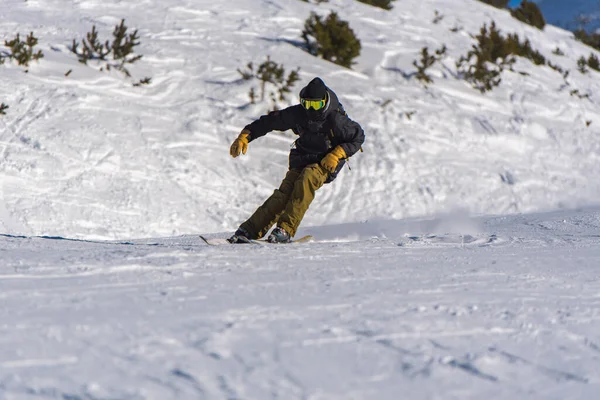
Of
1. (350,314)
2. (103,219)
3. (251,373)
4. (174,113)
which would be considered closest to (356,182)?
(174,113)

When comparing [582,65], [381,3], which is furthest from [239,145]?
[582,65]

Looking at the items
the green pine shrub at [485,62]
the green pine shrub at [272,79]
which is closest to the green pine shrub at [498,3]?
the green pine shrub at [485,62]

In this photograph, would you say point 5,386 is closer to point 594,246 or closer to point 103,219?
point 594,246

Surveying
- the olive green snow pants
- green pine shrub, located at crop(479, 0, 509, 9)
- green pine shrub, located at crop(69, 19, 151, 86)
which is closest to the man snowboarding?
the olive green snow pants

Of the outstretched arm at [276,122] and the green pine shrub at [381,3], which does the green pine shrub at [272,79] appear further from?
the green pine shrub at [381,3]

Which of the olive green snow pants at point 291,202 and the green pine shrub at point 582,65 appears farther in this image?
the green pine shrub at point 582,65

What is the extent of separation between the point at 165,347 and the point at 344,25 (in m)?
10.5

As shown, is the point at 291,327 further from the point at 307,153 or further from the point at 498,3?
the point at 498,3

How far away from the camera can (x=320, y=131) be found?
15.9 ft

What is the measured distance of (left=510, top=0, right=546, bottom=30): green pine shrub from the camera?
18.2 meters

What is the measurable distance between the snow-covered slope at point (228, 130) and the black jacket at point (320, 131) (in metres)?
2.24

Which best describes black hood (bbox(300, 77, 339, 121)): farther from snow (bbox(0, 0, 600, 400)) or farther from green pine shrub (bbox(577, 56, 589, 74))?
green pine shrub (bbox(577, 56, 589, 74))

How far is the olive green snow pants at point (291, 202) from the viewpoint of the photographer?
473 centimetres

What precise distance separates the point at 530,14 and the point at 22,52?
1491 cm
